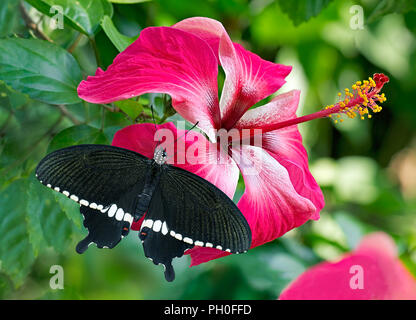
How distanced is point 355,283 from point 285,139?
0.22m

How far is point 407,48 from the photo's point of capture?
1.86 metres

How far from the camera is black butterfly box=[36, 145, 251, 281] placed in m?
0.56

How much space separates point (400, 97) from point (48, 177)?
5.53 feet

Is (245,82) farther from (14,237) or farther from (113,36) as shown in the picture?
(14,237)

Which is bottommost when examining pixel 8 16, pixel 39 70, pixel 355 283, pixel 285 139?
pixel 355 283

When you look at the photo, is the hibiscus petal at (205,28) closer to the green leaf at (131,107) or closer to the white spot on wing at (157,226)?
the green leaf at (131,107)

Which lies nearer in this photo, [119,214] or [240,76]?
[119,214]

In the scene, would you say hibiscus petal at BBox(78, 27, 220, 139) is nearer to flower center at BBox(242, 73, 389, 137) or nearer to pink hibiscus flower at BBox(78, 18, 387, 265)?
pink hibiscus flower at BBox(78, 18, 387, 265)

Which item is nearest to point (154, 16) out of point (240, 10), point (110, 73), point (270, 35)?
point (240, 10)

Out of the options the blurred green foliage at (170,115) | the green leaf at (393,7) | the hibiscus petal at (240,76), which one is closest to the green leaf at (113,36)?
the blurred green foliage at (170,115)

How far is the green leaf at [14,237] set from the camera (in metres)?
0.83

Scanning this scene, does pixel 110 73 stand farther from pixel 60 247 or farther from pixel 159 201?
pixel 60 247

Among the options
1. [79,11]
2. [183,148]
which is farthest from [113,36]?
[183,148]

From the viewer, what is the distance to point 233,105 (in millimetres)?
690
